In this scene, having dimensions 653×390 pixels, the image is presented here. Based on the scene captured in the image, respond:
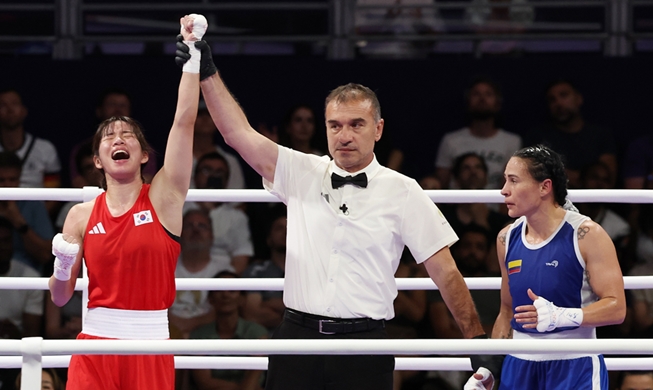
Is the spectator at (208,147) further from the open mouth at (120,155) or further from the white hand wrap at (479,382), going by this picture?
the white hand wrap at (479,382)

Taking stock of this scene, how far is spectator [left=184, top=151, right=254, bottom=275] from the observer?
5.11 m

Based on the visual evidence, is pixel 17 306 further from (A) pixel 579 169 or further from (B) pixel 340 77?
(A) pixel 579 169

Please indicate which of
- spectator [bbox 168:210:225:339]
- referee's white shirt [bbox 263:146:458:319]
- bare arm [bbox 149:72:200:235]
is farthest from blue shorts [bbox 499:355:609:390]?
spectator [bbox 168:210:225:339]

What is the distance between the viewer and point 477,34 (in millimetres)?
5805

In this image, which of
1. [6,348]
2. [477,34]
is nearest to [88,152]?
[477,34]

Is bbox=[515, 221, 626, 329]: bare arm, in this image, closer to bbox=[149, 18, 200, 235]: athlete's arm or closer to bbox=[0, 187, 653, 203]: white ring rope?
bbox=[0, 187, 653, 203]: white ring rope

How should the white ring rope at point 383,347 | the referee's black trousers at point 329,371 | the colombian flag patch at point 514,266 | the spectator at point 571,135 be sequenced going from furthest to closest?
the spectator at point 571,135 → the colombian flag patch at point 514,266 → the referee's black trousers at point 329,371 → the white ring rope at point 383,347

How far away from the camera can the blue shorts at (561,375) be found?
291 cm

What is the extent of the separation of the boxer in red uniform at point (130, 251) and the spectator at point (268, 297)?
2021mm

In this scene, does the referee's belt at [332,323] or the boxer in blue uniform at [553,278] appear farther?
the boxer in blue uniform at [553,278]

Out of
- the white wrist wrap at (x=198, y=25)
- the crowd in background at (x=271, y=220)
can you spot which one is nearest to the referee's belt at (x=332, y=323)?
the white wrist wrap at (x=198, y=25)

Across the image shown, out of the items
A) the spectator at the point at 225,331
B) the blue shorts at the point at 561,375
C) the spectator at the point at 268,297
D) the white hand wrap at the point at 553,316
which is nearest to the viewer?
the white hand wrap at the point at 553,316

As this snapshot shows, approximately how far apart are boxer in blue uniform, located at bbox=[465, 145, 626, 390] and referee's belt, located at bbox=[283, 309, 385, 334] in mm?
421

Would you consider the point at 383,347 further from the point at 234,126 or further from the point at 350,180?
the point at 234,126
